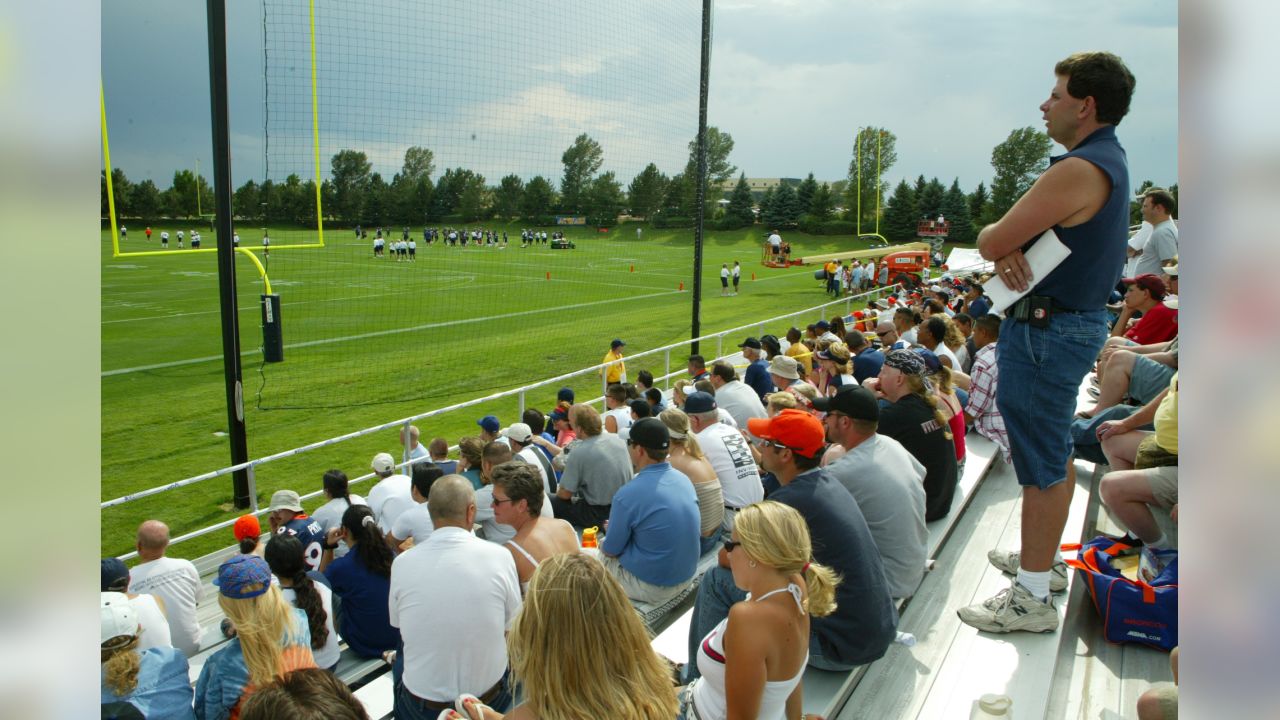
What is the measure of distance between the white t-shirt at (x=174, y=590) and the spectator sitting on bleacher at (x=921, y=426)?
355cm

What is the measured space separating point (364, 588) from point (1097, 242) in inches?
131

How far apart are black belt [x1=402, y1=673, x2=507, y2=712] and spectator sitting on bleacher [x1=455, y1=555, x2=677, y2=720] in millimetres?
1028

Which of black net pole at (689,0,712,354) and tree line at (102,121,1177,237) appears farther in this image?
tree line at (102,121,1177,237)

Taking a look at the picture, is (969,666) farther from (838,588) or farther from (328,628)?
(328,628)

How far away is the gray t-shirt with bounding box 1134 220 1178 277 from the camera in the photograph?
7.42m

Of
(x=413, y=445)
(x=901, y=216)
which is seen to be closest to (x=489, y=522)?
(x=413, y=445)

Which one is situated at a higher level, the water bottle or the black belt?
the water bottle

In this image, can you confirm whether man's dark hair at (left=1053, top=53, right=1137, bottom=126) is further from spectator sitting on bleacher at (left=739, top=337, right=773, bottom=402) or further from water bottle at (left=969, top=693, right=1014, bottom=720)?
spectator sitting on bleacher at (left=739, top=337, right=773, bottom=402)

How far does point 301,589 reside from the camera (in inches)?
135

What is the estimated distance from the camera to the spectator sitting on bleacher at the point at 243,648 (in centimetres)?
279

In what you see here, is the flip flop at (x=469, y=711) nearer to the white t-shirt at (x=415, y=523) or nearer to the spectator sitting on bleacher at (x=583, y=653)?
the spectator sitting on bleacher at (x=583, y=653)

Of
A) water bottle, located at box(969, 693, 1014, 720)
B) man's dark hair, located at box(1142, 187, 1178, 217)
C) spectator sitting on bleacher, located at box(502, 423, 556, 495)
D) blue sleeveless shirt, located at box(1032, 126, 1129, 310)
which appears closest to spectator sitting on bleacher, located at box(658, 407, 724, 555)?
spectator sitting on bleacher, located at box(502, 423, 556, 495)
